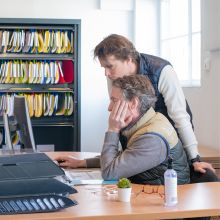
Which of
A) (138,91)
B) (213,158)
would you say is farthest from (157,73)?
(213,158)

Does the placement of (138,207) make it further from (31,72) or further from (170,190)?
(31,72)

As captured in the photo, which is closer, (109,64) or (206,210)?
(206,210)

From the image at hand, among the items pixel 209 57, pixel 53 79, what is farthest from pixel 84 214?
pixel 53 79

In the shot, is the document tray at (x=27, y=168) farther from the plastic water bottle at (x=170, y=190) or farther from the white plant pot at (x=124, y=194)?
the plastic water bottle at (x=170, y=190)

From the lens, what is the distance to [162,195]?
210 cm

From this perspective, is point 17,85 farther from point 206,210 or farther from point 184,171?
point 206,210

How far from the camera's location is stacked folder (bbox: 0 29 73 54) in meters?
5.40

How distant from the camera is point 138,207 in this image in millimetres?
1893

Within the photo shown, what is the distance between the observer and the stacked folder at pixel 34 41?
17.7ft

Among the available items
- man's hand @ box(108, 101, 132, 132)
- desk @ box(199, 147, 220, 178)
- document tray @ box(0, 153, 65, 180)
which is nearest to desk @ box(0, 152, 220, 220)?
document tray @ box(0, 153, 65, 180)

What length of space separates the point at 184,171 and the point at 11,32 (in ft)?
11.6

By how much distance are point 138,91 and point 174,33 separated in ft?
10.8

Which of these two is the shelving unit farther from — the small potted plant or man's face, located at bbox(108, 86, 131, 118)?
the small potted plant

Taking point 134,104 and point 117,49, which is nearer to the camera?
point 134,104
